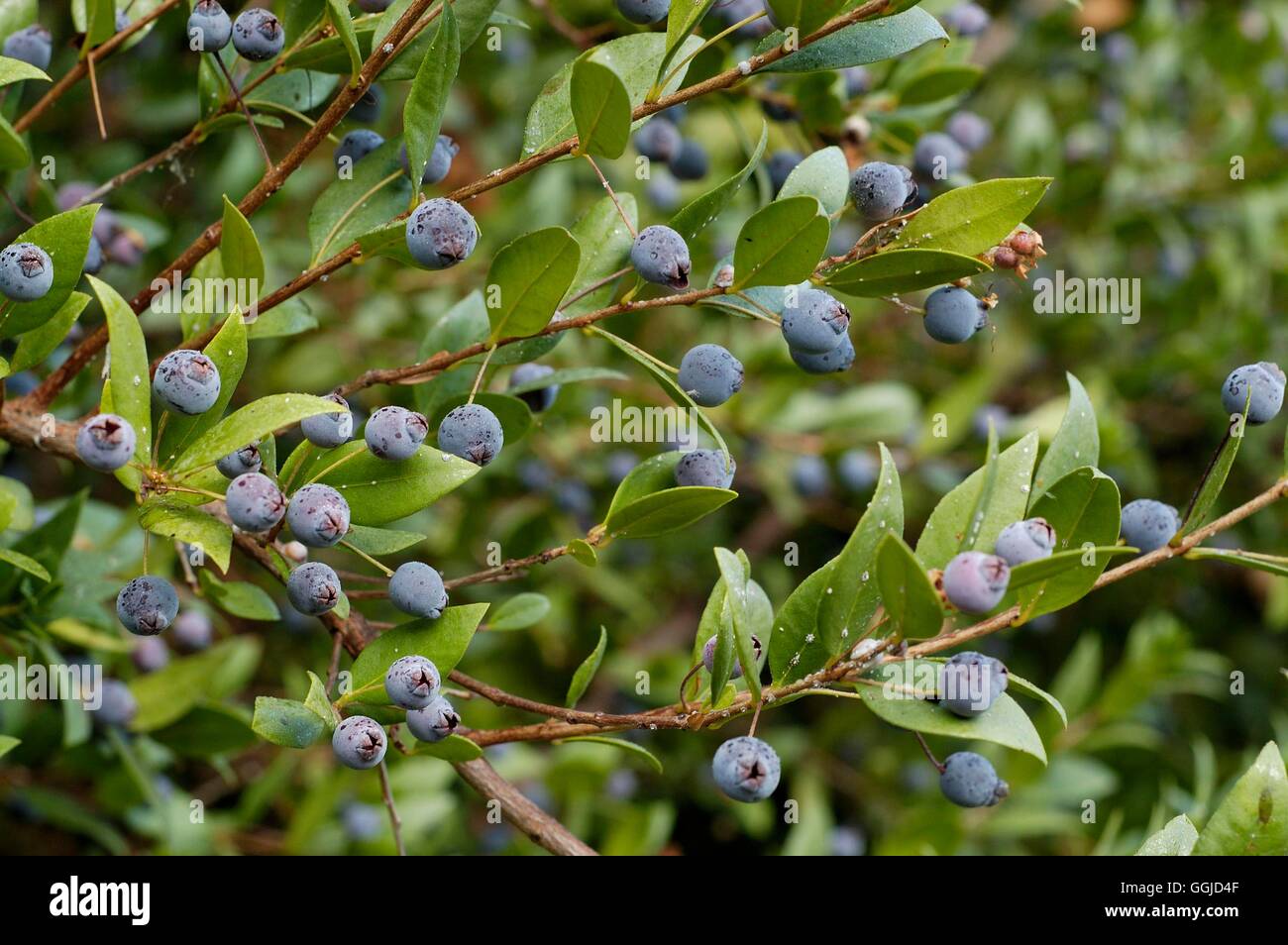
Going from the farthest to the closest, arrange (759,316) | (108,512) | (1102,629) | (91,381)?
(1102,629) → (108,512) → (91,381) → (759,316)

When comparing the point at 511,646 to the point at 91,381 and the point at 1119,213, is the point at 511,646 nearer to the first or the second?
the point at 91,381

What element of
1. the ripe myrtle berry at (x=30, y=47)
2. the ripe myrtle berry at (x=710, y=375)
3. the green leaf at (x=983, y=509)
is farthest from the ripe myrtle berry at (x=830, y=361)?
the ripe myrtle berry at (x=30, y=47)

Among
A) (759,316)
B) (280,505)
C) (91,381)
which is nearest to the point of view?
(280,505)

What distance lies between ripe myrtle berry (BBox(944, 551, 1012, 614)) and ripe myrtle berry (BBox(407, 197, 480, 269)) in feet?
1.68

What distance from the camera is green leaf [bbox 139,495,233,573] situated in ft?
3.28

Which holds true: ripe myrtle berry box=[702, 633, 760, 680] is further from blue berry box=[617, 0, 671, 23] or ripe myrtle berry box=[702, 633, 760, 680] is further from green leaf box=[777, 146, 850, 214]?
blue berry box=[617, 0, 671, 23]

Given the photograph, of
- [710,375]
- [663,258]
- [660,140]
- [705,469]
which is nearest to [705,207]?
[663,258]

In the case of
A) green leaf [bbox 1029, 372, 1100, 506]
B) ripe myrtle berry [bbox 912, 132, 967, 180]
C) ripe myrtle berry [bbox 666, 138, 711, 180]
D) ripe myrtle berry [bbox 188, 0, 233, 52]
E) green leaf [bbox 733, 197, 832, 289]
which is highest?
ripe myrtle berry [bbox 666, 138, 711, 180]

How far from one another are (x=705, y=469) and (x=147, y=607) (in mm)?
552

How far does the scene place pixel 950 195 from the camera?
1.09 m

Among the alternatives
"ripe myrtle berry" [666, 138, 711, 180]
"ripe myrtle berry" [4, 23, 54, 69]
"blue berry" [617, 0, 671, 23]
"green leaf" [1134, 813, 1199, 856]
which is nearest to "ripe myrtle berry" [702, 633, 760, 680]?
"green leaf" [1134, 813, 1199, 856]
